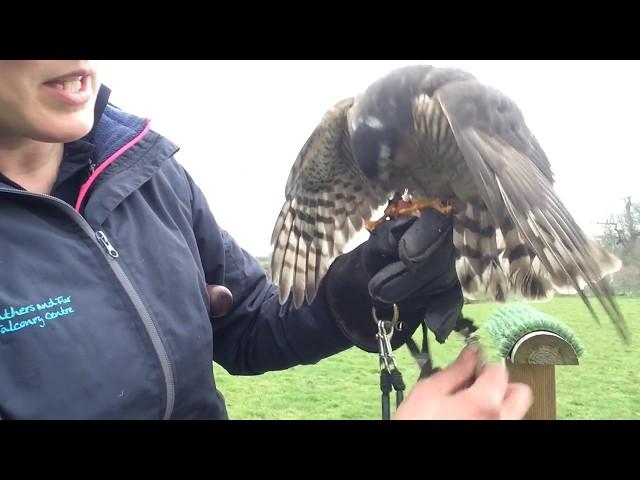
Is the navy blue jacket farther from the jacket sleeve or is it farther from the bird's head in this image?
the bird's head

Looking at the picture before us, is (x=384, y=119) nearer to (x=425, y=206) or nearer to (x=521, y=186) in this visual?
(x=425, y=206)

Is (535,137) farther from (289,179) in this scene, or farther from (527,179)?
(289,179)

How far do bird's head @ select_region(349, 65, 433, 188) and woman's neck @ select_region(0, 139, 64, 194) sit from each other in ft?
1.68

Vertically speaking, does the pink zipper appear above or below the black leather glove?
above


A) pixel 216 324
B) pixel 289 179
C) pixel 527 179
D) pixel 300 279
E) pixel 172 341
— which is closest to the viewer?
pixel 172 341

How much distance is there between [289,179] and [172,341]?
1.78 ft

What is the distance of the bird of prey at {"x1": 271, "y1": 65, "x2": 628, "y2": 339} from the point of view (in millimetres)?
655

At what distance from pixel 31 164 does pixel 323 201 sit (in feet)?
2.02

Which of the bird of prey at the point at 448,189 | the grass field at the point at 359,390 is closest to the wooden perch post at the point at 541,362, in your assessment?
the bird of prey at the point at 448,189

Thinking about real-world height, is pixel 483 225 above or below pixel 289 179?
below

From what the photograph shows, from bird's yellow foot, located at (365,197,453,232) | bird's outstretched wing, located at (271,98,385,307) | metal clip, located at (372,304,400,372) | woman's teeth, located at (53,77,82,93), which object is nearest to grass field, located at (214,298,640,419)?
bird's outstretched wing, located at (271,98,385,307)

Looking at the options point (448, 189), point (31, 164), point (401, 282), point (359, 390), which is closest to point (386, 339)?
point (401, 282)
